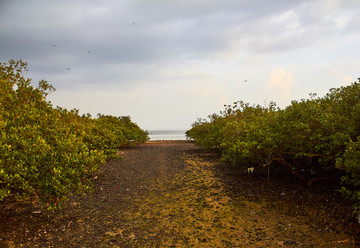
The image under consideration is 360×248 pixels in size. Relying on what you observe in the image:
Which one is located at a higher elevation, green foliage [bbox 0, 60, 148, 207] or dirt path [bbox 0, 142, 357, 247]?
green foliage [bbox 0, 60, 148, 207]

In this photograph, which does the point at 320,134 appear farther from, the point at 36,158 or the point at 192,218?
the point at 36,158

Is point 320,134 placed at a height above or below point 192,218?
above

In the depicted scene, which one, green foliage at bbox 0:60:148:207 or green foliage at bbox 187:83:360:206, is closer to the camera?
green foliage at bbox 0:60:148:207

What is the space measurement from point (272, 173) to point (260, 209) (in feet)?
15.0

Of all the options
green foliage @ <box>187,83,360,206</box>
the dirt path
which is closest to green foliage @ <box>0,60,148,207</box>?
the dirt path

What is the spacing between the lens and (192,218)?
835cm

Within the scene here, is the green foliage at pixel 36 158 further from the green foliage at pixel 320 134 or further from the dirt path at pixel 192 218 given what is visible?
the green foliage at pixel 320 134

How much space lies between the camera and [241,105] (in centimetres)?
1902

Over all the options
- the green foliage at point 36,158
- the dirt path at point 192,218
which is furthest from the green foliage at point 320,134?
the green foliage at point 36,158

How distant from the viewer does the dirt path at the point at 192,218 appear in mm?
6668

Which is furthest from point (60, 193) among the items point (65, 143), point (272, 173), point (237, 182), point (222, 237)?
point (272, 173)

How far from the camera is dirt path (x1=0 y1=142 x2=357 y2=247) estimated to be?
667 centimetres

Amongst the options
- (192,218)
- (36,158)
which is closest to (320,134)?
(192,218)

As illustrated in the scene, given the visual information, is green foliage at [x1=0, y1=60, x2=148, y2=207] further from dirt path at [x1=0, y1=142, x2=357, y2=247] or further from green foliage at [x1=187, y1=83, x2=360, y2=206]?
green foliage at [x1=187, y1=83, x2=360, y2=206]
